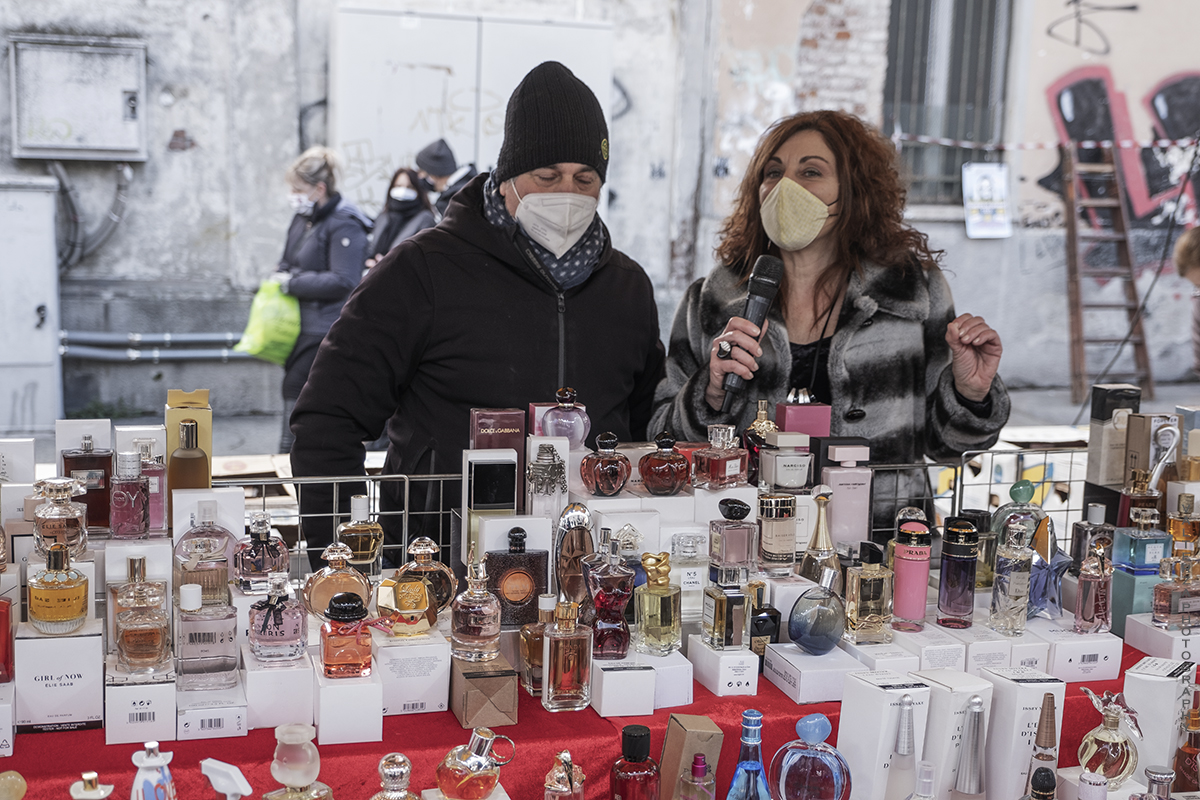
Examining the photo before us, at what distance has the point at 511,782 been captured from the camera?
147 centimetres

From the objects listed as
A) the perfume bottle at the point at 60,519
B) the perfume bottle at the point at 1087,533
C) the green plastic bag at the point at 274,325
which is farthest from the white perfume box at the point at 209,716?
the green plastic bag at the point at 274,325

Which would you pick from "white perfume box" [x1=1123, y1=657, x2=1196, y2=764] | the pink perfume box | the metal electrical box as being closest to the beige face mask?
the pink perfume box

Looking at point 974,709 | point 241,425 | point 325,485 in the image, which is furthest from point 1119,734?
point 241,425

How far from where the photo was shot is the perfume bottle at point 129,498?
5.23ft

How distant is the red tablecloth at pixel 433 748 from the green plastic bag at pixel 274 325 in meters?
3.95

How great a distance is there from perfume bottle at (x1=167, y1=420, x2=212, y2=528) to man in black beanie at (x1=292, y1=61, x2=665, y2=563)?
0.56 m

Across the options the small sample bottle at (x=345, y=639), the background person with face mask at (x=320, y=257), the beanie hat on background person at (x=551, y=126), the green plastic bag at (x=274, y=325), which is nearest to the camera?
the small sample bottle at (x=345, y=639)

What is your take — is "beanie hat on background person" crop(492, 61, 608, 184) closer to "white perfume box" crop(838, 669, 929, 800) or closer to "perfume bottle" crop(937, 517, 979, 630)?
"perfume bottle" crop(937, 517, 979, 630)

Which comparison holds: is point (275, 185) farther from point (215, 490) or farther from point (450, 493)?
point (215, 490)

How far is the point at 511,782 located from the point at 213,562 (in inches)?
20.3

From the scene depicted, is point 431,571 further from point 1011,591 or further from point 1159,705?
point 1159,705

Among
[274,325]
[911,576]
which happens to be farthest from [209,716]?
[274,325]

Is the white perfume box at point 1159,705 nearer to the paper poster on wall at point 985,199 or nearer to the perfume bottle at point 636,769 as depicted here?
the perfume bottle at point 636,769

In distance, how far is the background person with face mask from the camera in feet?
16.7
